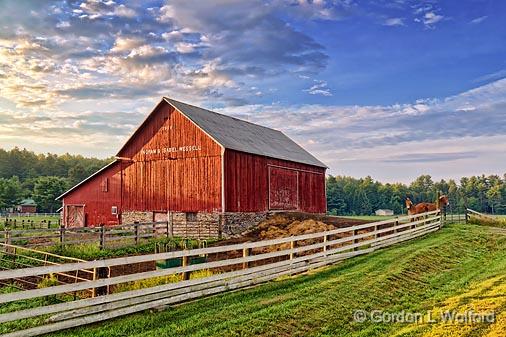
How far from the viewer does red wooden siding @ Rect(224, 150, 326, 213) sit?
27.0 metres

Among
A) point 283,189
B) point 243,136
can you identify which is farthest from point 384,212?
point 243,136

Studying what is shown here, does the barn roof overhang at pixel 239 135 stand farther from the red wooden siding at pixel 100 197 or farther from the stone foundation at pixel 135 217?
the stone foundation at pixel 135 217

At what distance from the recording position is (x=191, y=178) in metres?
27.8

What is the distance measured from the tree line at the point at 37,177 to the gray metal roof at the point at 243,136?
4410 centimetres

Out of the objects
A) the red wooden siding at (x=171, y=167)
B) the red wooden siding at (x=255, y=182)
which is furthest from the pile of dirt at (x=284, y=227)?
the red wooden siding at (x=171, y=167)

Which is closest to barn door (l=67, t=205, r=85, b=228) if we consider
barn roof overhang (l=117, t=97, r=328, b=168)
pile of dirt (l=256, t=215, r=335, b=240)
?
barn roof overhang (l=117, t=97, r=328, b=168)

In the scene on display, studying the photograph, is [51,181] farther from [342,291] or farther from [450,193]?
[450,193]

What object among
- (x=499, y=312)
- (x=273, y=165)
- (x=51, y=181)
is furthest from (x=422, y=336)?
(x=51, y=181)

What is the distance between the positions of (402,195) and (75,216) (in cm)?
9459

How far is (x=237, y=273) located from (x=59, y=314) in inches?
172

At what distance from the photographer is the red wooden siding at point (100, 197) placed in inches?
1243

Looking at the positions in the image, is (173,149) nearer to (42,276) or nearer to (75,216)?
(75,216)

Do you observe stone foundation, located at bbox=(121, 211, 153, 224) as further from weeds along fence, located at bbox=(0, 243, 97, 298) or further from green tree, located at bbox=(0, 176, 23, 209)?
green tree, located at bbox=(0, 176, 23, 209)

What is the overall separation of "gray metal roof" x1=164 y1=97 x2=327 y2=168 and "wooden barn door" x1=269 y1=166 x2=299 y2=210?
3.49ft
